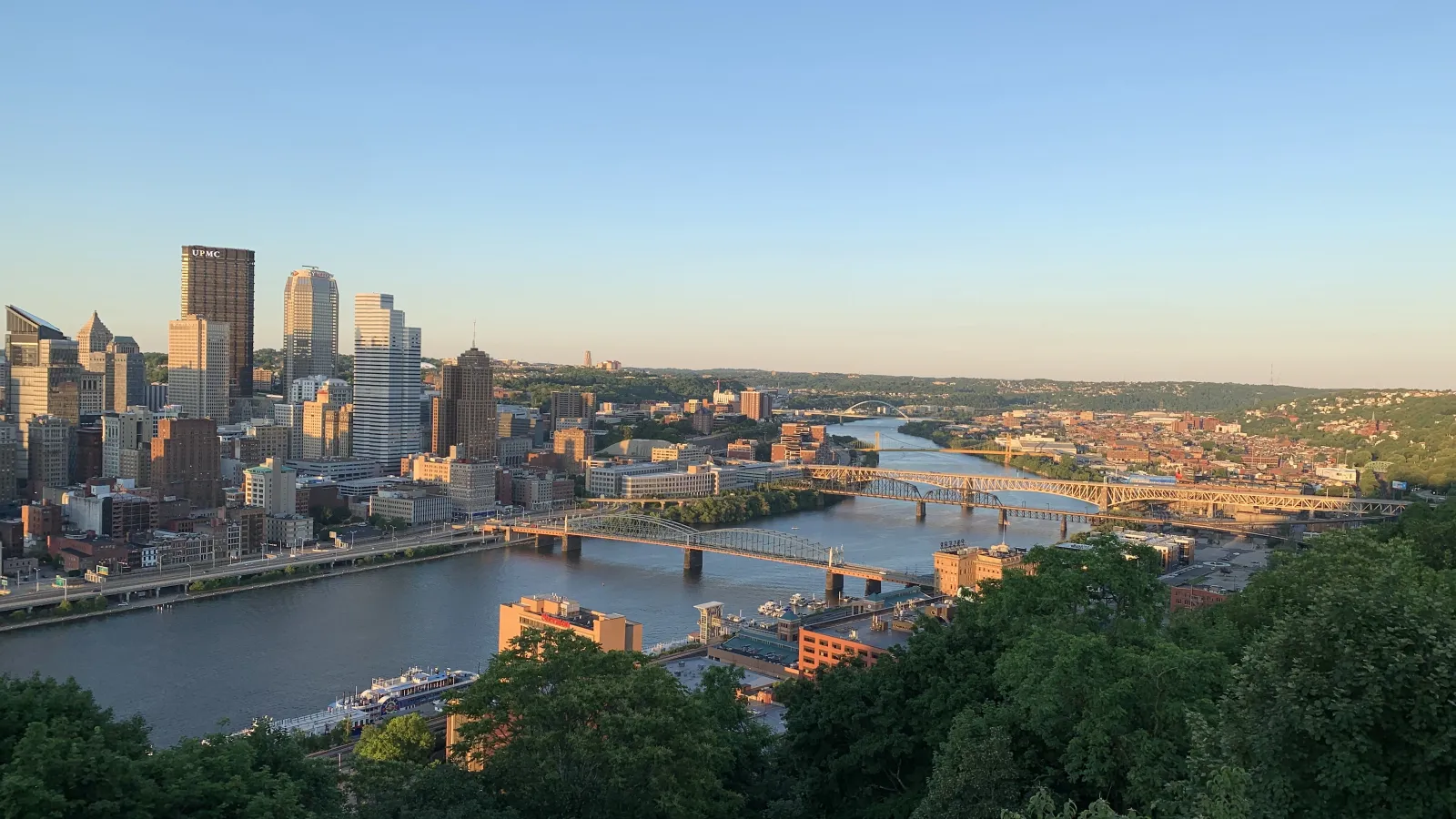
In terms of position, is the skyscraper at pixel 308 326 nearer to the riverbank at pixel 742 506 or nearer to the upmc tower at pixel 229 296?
the upmc tower at pixel 229 296

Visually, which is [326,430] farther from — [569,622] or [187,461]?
[569,622]

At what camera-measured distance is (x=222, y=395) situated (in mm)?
34438

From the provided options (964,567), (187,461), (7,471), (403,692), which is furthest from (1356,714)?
(7,471)

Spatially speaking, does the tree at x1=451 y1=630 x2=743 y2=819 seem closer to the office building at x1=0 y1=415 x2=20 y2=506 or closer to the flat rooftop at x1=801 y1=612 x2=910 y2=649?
the flat rooftop at x1=801 y1=612 x2=910 y2=649

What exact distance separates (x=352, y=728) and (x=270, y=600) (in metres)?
6.68

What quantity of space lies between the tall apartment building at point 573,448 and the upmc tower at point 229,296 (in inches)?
521

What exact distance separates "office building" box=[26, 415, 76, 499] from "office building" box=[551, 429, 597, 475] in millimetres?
12441

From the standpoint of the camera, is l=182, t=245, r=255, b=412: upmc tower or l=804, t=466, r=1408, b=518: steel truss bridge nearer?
l=804, t=466, r=1408, b=518: steel truss bridge

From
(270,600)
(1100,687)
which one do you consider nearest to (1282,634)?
(1100,687)

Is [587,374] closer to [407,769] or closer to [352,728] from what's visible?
[352,728]

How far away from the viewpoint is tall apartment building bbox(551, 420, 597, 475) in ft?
103

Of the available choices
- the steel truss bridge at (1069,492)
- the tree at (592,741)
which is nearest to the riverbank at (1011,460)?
the steel truss bridge at (1069,492)

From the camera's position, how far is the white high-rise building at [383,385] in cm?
2995

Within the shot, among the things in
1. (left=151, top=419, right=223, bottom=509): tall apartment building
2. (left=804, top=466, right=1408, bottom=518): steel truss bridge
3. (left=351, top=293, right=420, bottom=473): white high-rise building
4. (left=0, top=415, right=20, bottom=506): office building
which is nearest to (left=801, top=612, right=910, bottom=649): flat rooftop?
(left=804, top=466, right=1408, bottom=518): steel truss bridge
